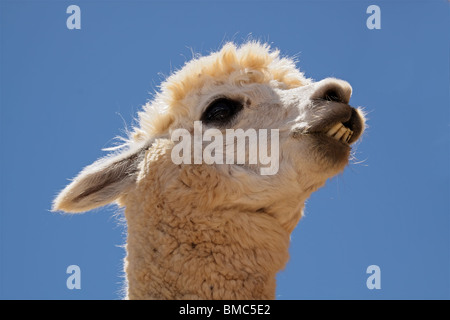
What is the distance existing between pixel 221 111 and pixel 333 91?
2.16 feet

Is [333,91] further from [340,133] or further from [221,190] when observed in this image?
[221,190]

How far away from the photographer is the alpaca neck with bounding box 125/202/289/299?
3098mm

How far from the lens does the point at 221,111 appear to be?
3652 millimetres

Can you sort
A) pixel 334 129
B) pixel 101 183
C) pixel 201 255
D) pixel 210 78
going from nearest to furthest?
pixel 201 255
pixel 334 129
pixel 101 183
pixel 210 78

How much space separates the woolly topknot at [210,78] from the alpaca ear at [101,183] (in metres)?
0.26

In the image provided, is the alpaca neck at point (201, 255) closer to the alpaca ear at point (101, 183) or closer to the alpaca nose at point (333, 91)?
the alpaca ear at point (101, 183)

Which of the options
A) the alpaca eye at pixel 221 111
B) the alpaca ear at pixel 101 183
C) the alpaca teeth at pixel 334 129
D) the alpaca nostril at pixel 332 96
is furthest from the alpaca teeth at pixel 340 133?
the alpaca ear at pixel 101 183

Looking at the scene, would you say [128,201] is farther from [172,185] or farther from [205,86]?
[205,86]

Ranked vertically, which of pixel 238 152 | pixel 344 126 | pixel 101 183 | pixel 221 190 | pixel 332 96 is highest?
pixel 332 96

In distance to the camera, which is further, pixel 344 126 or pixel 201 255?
pixel 344 126

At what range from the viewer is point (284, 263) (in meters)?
3.37

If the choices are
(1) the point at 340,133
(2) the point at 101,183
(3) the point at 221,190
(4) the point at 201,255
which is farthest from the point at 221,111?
(4) the point at 201,255

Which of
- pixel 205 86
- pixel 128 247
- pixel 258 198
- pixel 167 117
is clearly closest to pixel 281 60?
pixel 205 86

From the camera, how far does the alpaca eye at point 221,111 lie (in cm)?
362
